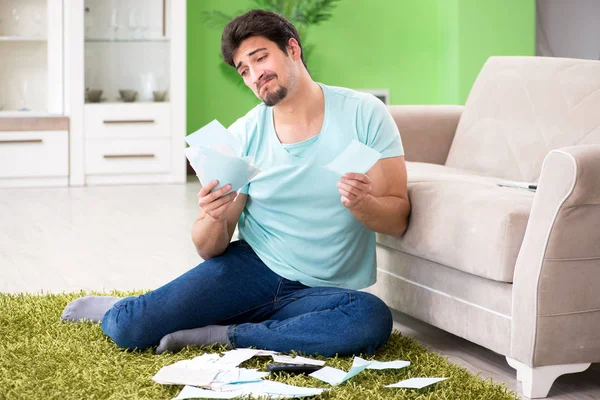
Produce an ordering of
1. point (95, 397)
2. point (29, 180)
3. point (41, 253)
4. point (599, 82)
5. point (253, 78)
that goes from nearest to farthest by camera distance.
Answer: point (95, 397) < point (253, 78) < point (599, 82) < point (41, 253) < point (29, 180)

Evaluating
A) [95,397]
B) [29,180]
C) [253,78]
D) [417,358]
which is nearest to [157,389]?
[95,397]

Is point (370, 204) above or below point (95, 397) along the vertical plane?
above

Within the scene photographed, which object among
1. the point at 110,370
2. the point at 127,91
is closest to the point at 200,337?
the point at 110,370

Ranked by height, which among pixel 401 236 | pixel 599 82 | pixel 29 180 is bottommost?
pixel 29 180

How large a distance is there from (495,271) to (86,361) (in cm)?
102

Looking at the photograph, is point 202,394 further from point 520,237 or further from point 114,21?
point 114,21

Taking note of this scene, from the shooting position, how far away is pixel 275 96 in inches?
96.7

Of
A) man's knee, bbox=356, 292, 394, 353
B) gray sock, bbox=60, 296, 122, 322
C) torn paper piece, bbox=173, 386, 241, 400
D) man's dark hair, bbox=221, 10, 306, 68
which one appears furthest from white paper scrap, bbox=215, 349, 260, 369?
man's dark hair, bbox=221, 10, 306, 68

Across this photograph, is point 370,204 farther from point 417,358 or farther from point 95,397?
point 95,397

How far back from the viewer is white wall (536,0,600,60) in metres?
6.73

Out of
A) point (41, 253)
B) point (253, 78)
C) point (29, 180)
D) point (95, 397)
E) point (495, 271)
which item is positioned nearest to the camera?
point (95, 397)

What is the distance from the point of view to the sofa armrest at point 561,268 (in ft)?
6.97

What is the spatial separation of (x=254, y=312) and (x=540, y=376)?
74cm

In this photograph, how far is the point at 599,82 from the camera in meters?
2.96
